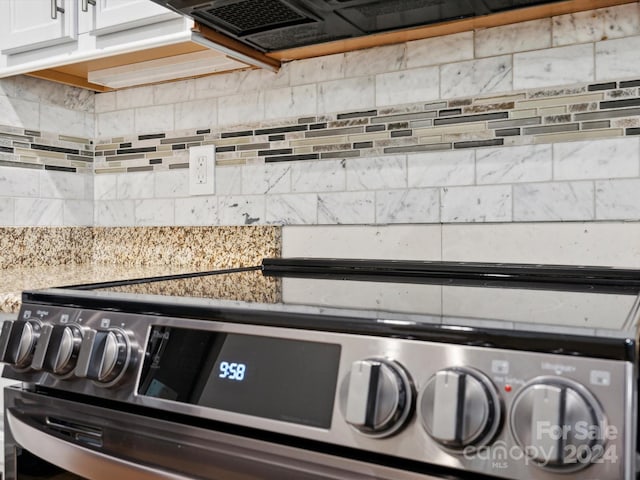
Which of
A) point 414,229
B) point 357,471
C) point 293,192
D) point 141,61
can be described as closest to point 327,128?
point 293,192

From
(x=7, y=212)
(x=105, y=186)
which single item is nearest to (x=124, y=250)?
(x=105, y=186)

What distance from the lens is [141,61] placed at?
1.58m

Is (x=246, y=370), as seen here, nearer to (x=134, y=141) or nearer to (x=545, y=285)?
(x=545, y=285)

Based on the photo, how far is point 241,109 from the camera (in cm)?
159

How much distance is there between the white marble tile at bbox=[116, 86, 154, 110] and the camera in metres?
1.77

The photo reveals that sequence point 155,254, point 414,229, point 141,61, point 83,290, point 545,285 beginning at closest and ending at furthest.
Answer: point 83,290
point 545,285
point 414,229
point 141,61
point 155,254

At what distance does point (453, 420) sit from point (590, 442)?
11 cm

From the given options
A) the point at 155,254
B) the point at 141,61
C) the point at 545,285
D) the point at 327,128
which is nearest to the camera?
the point at 545,285

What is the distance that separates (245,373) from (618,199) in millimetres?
891

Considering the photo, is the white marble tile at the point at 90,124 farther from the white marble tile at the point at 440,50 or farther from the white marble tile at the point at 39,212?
the white marble tile at the point at 440,50

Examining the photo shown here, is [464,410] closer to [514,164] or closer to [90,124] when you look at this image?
[514,164]

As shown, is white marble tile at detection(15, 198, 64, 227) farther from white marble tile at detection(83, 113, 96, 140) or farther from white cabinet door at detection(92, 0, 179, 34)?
white cabinet door at detection(92, 0, 179, 34)

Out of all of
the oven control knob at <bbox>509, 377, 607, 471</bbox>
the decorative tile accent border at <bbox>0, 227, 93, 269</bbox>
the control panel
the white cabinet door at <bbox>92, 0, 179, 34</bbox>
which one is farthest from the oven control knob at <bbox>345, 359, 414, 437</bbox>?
the decorative tile accent border at <bbox>0, 227, 93, 269</bbox>

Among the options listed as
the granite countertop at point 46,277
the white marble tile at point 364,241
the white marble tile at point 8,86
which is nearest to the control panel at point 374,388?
the granite countertop at point 46,277
